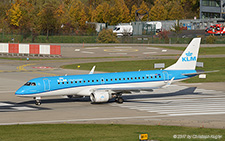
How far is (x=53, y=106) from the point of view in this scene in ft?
142

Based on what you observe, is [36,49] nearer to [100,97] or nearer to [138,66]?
[138,66]

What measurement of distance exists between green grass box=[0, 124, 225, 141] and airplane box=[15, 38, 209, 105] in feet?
34.3

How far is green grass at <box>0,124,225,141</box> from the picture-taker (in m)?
27.1

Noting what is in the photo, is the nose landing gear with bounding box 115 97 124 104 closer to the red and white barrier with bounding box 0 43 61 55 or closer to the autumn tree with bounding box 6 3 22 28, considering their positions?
the red and white barrier with bounding box 0 43 61 55

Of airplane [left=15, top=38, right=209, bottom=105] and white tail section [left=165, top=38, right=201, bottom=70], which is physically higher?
white tail section [left=165, top=38, right=201, bottom=70]

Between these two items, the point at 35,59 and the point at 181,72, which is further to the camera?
the point at 35,59

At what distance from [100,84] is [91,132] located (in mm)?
15742

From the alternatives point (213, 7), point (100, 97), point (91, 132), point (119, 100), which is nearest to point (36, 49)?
point (119, 100)

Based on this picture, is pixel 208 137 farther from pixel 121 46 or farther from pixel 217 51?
pixel 121 46

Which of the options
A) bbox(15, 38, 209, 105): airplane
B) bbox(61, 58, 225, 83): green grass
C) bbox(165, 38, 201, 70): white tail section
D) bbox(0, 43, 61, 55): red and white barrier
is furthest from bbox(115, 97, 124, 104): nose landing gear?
bbox(0, 43, 61, 55): red and white barrier

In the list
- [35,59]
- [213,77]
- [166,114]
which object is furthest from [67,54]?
[166,114]

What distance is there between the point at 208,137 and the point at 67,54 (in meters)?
88.5

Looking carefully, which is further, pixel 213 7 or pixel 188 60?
pixel 213 7

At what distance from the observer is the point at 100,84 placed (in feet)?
147
